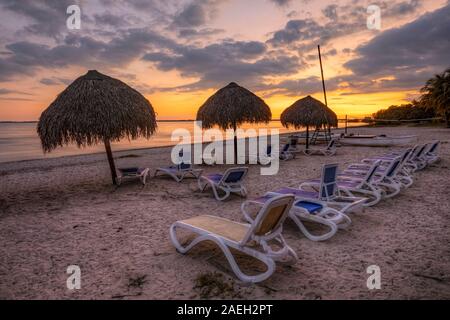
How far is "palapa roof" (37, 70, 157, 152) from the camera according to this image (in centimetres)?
693

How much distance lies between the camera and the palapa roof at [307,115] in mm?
13945

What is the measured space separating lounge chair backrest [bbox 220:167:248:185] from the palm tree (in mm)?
31702

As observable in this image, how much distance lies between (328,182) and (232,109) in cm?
712

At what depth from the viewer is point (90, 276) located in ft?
9.82

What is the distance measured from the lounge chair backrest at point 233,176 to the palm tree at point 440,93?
104 feet

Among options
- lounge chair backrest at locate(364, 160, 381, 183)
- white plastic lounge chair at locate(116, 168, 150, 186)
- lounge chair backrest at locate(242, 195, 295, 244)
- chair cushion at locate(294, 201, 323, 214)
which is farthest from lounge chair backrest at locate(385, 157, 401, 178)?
white plastic lounge chair at locate(116, 168, 150, 186)

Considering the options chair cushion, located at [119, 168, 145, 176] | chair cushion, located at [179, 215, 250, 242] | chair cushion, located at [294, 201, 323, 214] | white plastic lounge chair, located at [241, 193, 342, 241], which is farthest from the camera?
chair cushion, located at [119, 168, 145, 176]

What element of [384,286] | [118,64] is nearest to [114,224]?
[384,286]

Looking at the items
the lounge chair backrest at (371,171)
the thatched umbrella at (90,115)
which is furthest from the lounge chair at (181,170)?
the lounge chair backrest at (371,171)

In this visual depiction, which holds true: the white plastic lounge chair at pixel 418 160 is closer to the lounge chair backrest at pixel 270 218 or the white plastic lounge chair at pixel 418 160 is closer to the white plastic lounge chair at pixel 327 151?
the white plastic lounge chair at pixel 327 151

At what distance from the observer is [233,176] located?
614 cm

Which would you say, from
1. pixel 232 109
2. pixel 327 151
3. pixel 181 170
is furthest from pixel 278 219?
pixel 327 151

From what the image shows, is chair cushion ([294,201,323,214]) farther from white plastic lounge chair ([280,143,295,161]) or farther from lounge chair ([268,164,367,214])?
white plastic lounge chair ([280,143,295,161])

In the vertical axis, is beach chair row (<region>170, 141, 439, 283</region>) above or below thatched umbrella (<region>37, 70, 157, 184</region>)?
below
